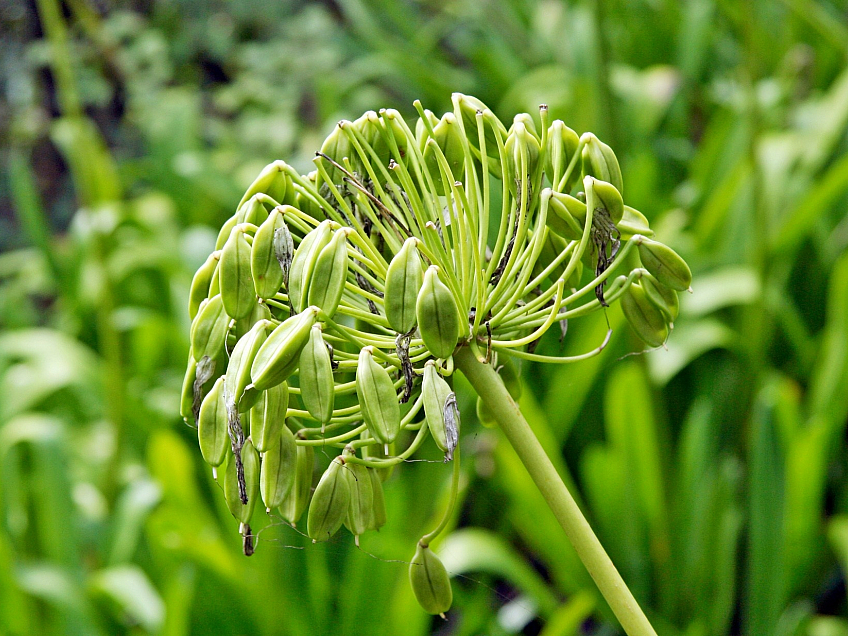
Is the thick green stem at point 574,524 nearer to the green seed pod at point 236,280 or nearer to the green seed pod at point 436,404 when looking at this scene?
the green seed pod at point 436,404

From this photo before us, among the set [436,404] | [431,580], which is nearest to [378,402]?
[436,404]

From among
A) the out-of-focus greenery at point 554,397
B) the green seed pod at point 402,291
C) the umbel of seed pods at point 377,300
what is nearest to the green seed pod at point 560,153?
the umbel of seed pods at point 377,300

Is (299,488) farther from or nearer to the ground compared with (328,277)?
nearer to the ground

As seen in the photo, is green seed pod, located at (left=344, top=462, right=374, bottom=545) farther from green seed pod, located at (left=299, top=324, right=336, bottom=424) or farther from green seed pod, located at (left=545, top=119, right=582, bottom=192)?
green seed pod, located at (left=545, top=119, right=582, bottom=192)

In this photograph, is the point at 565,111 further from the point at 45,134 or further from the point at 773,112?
the point at 45,134

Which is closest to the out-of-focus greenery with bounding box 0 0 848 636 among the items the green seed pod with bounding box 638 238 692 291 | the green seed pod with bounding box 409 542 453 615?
the green seed pod with bounding box 409 542 453 615

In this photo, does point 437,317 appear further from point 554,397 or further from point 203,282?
point 554,397

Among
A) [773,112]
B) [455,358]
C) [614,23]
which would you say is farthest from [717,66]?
[455,358]
